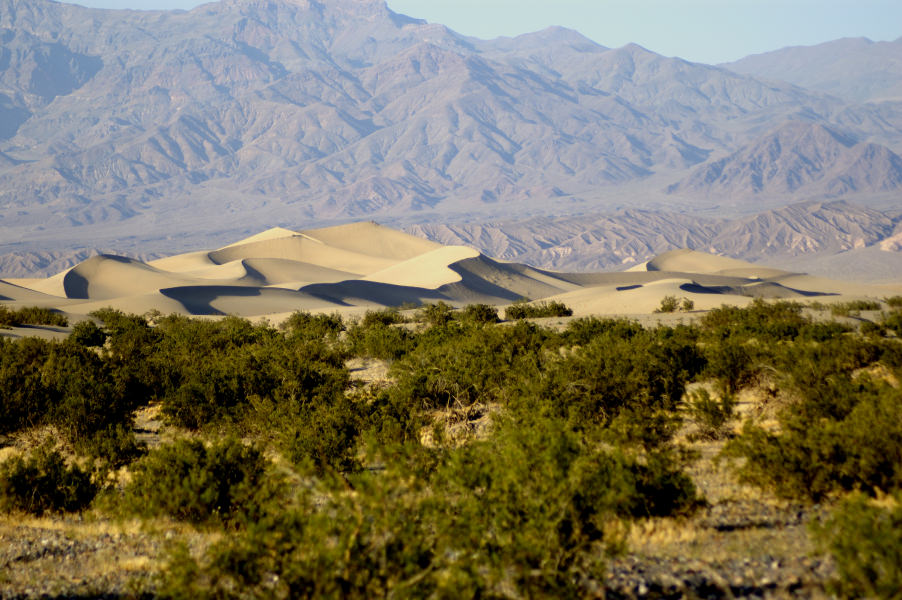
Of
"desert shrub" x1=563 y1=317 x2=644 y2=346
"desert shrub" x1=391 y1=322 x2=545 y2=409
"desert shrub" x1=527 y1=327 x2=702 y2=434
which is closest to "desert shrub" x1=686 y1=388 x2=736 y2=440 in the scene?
"desert shrub" x1=527 y1=327 x2=702 y2=434

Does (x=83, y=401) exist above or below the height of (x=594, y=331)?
below

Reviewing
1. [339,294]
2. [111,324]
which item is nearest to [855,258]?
[339,294]

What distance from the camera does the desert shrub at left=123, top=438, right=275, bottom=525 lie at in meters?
9.33

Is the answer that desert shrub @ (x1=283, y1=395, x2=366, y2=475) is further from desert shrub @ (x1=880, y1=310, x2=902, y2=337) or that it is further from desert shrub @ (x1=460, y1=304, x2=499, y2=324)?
desert shrub @ (x1=460, y1=304, x2=499, y2=324)

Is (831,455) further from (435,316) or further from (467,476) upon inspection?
(435,316)

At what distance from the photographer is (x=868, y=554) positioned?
6195mm

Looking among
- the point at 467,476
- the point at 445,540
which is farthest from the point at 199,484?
the point at 445,540

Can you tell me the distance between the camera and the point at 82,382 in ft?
50.7

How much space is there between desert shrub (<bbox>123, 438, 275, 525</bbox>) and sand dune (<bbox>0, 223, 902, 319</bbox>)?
28.1 m

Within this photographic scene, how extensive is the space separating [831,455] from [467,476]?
169 inches

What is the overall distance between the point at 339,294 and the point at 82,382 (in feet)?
147

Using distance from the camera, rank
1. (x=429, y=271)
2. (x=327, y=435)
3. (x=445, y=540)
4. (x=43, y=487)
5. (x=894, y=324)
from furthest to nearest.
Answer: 1. (x=429, y=271)
2. (x=894, y=324)
3. (x=327, y=435)
4. (x=43, y=487)
5. (x=445, y=540)

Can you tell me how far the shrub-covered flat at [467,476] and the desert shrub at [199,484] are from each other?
34 millimetres

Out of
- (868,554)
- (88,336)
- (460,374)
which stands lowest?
(88,336)
